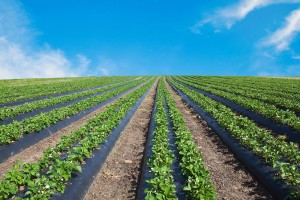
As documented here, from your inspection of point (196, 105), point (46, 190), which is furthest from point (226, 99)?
point (46, 190)

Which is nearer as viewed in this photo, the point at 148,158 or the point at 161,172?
the point at 161,172

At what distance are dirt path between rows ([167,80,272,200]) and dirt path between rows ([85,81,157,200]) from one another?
265cm

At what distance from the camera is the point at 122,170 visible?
1070 centimetres

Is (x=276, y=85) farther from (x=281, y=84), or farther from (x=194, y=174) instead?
(x=194, y=174)

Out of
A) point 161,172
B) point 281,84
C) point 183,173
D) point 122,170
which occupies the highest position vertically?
point 281,84

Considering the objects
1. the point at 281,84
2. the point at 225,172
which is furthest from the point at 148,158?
the point at 281,84

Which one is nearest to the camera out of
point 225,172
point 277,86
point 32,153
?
point 225,172

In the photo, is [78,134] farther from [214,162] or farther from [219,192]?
[219,192]

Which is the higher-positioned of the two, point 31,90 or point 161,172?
point 31,90

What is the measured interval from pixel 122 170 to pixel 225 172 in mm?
3676

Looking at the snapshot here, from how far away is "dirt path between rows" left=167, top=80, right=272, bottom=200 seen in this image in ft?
28.2

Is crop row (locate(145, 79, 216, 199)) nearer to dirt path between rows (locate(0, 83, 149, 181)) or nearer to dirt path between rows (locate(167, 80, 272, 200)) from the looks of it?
dirt path between rows (locate(167, 80, 272, 200))

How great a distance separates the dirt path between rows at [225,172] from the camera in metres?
8.59

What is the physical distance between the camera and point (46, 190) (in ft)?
24.1
